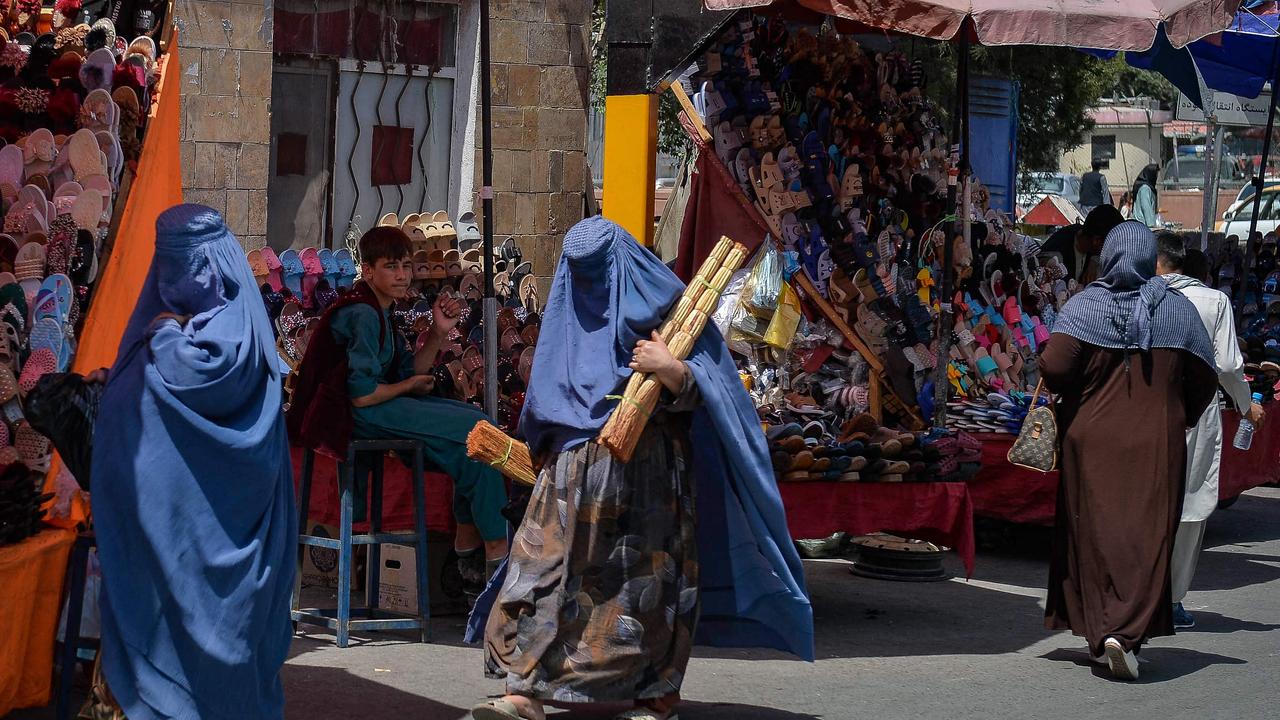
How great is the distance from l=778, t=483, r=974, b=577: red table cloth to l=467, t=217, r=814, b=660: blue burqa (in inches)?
55.7

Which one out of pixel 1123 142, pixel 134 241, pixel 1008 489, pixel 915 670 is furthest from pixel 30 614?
pixel 1123 142

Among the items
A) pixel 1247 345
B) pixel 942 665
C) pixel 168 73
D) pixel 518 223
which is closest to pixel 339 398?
pixel 168 73

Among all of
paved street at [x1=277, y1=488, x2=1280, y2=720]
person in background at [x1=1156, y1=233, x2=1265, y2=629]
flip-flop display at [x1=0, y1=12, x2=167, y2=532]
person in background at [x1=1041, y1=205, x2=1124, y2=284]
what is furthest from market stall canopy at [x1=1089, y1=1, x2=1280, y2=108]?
flip-flop display at [x1=0, y1=12, x2=167, y2=532]

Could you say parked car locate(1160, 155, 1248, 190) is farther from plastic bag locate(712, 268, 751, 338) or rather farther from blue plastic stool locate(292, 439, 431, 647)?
blue plastic stool locate(292, 439, 431, 647)

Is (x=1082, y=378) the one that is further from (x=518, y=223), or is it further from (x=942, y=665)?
(x=518, y=223)

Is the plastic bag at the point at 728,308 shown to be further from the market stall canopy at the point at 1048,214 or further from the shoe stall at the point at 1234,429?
the market stall canopy at the point at 1048,214

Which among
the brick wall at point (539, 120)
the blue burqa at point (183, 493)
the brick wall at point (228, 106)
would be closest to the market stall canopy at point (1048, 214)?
the brick wall at point (539, 120)

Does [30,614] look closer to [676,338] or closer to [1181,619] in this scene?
[676,338]

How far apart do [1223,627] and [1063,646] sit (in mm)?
981

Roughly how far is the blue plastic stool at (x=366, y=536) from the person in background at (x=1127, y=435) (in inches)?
98.5

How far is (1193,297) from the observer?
6770 millimetres

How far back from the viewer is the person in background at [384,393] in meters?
5.93

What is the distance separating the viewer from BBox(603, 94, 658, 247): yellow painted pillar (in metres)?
7.11

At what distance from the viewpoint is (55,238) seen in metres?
5.11
